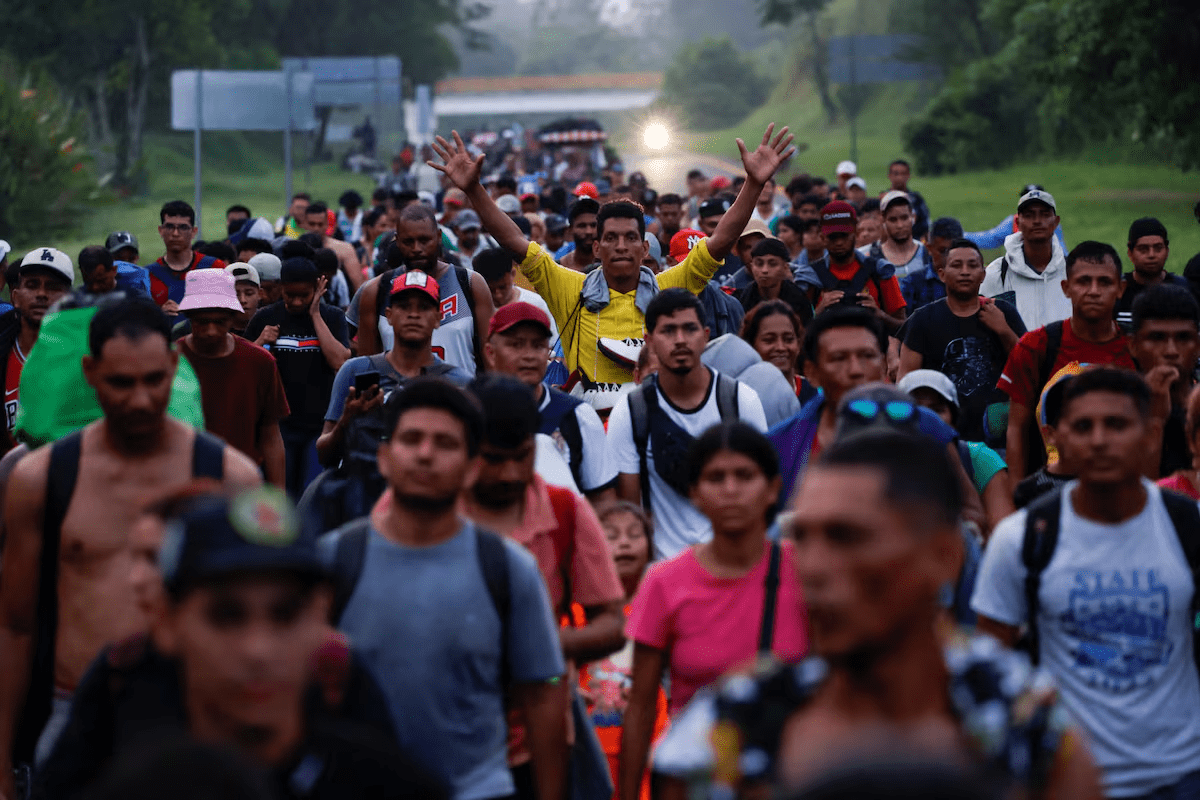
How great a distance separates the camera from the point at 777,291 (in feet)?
36.5

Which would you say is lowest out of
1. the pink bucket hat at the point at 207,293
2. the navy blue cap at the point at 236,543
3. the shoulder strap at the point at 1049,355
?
the navy blue cap at the point at 236,543

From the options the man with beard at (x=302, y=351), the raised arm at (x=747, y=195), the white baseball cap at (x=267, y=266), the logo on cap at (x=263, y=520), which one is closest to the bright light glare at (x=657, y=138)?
the white baseball cap at (x=267, y=266)

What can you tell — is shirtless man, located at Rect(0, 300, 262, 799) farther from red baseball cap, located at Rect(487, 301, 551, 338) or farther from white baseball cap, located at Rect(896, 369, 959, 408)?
white baseball cap, located at Rect(896, 369, 959, 408)

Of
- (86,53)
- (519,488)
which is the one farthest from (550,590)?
(86,53)

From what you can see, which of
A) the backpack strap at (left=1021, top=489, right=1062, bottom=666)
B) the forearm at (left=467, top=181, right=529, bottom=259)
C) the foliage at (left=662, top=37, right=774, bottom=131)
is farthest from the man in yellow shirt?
the foliage at (left=662, top=37, right=774, bottom=131)

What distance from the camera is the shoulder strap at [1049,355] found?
26.3 feet

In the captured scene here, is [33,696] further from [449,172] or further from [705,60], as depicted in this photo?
[705,60]

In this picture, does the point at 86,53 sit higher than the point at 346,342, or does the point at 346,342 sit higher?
the point at 86,53

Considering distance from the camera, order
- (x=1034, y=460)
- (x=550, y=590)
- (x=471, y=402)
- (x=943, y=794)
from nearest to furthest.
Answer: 1. (x=943, y=794)
2. (x=471, y=402)
3. (x=550, y=590)
4. (x=1034, y=460)

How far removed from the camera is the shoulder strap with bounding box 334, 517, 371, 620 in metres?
4.25

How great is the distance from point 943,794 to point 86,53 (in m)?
53.9

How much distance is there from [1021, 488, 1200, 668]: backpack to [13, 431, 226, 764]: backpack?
2.30 meters

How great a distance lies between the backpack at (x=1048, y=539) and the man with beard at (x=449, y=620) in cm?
134

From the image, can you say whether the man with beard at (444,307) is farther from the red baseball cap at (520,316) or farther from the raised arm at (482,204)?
the red baseball cap at (520,316)
